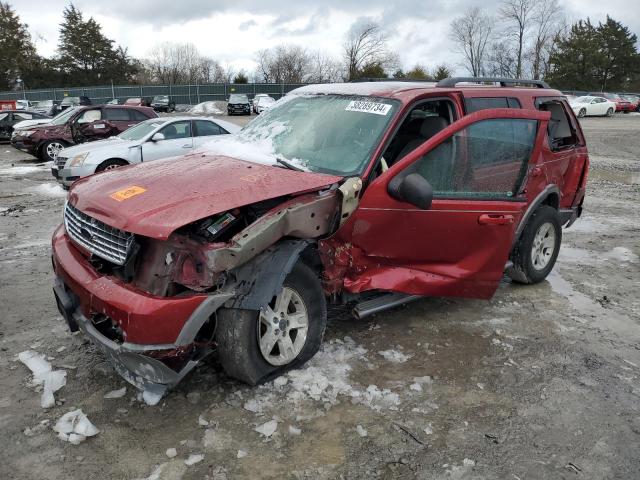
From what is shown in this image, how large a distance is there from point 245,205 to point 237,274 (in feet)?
1.32

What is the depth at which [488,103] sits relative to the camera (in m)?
4.75

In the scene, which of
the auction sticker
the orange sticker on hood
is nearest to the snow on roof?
the auction sticker

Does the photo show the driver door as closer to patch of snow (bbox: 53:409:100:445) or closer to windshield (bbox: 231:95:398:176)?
windshield (bbox: 231:95:398:176)

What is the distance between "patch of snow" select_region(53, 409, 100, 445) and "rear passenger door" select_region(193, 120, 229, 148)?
8301mm

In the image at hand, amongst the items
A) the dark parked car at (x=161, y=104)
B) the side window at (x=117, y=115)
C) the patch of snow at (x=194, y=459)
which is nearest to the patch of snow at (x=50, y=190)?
the side window at (x=117, y=115)

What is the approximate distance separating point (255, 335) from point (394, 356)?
3.94 ft

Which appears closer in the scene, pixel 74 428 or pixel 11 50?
pixel 74 428

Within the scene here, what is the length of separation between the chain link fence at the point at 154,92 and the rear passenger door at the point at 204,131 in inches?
1550

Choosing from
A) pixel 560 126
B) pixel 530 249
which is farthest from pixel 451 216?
pixel 560 126

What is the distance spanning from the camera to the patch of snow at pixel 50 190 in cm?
1052

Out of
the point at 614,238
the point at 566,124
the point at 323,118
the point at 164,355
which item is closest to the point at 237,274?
the point at 164,355

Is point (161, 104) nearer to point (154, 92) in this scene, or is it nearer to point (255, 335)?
point (154, 92)

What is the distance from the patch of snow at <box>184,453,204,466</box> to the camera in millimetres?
2785

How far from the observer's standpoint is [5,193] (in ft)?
35.3
